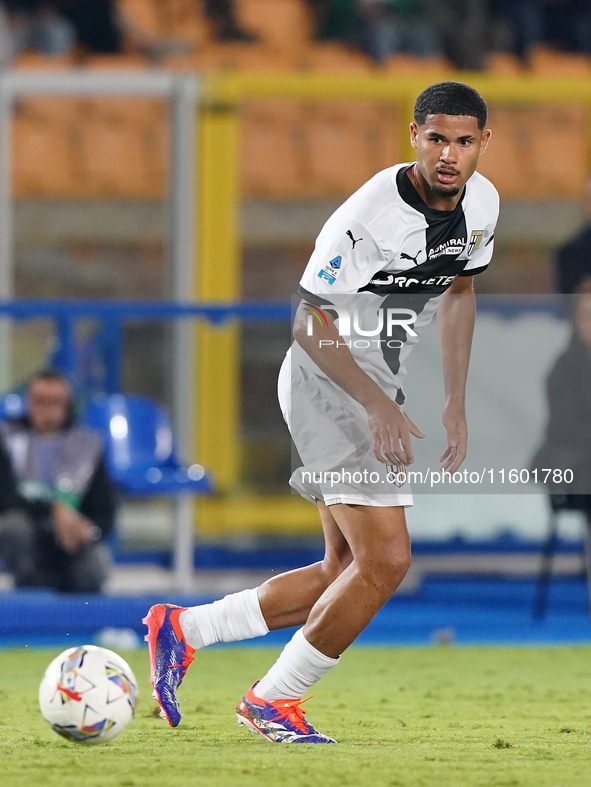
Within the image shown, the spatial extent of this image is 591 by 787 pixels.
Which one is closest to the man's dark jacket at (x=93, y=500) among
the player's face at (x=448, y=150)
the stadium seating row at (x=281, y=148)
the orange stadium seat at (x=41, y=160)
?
the stadium seating row at (x=281, y=148)

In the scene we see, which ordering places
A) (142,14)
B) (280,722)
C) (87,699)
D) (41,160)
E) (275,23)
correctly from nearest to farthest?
1. (87,699)
2. (280,722)
3. (41,160)
4. (142,14)
5. (275,23)

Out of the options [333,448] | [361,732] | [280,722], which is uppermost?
[333,448]

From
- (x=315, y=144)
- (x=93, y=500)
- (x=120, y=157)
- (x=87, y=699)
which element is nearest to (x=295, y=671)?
(x=87, y=699)

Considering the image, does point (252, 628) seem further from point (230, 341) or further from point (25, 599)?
point (230, 341)

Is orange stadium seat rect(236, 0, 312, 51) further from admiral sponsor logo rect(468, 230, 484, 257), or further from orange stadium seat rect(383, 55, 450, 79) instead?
admiral sponsor logo rect(468, 230, 484, 257)

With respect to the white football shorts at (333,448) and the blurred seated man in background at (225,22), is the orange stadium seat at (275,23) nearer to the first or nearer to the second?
the blurred seated man in background at (225,22)

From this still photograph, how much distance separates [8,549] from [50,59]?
25.8 ft

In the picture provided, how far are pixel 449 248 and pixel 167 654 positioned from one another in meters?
1.40

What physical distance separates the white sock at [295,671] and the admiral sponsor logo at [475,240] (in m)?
1.15

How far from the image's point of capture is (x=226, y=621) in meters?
3.78

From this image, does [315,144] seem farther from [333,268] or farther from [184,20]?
[333,268]

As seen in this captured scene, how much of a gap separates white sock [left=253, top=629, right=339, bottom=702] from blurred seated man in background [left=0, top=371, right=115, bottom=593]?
2.89 meters

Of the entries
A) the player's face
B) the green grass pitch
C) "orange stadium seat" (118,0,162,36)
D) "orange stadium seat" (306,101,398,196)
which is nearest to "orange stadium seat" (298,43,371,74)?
"orange stadium seat" (118,0,162,36)

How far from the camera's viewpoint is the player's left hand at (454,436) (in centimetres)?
372
